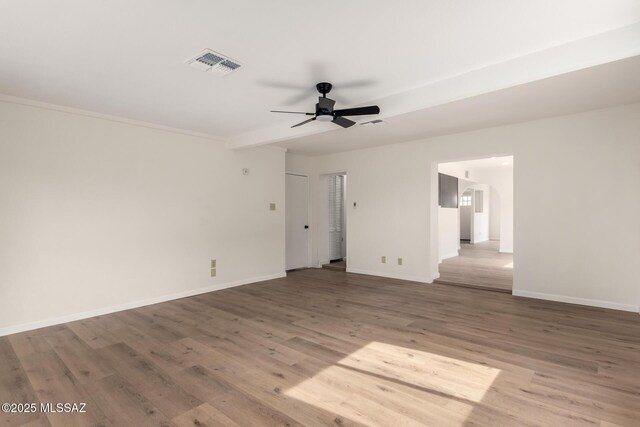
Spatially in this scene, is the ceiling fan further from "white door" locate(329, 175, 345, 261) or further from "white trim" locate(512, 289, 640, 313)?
"white door" locate(329, 175, 345, 261)

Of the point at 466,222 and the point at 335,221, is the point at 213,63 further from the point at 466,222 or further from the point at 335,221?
the point at 466,222

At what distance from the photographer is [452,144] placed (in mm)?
5441

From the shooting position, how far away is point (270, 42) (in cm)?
251

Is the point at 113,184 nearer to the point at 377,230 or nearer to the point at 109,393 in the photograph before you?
the point at 109,393

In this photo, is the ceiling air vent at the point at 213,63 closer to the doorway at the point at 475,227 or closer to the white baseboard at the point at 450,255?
the doorway at the point at 475,227

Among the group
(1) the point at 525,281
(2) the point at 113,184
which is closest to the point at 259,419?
(2) the point at 113,184

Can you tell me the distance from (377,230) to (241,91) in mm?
3913

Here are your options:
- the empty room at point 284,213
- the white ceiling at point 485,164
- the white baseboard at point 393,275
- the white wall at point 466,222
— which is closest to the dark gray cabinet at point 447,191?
the white ceiling at point 485,164

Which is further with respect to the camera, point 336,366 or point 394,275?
point 394,275

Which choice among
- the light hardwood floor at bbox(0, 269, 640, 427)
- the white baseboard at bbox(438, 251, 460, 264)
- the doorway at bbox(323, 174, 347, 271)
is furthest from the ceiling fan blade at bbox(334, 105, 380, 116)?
the white baseboard at bbox(438, 251, 460, 264)

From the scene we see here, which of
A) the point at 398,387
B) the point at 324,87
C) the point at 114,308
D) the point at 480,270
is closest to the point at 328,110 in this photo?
the point at 324,87

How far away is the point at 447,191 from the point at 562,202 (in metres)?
4.00

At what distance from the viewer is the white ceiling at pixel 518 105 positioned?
309 centimetres

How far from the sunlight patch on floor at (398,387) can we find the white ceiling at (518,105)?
8.87 feet
